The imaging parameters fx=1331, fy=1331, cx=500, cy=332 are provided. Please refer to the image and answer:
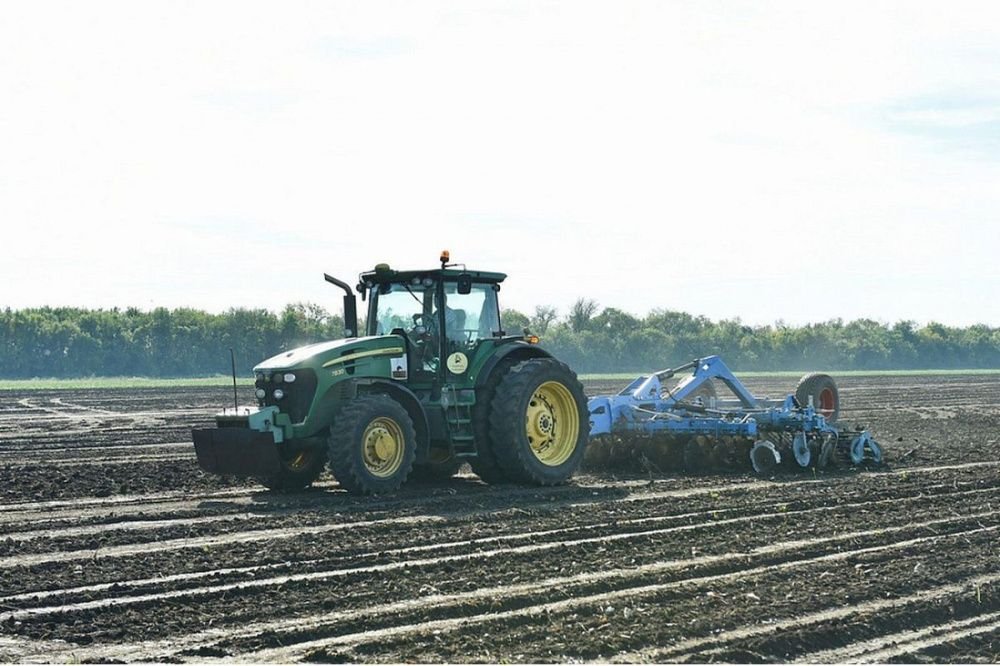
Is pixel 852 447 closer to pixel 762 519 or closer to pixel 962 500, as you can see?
pixel 962 500

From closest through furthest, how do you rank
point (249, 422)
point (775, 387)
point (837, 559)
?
point (837, 559)
point (249, 422)
point (775, 387)

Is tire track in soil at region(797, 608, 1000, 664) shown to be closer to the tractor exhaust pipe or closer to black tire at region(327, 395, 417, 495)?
black tire at region(327, 395, 417, 495)

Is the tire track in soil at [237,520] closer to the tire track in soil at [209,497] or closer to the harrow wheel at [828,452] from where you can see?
the tire track in soil at [209,497]

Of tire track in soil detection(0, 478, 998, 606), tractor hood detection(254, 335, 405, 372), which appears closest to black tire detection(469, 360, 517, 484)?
tractor hood detection(254, 335, 405, 372)

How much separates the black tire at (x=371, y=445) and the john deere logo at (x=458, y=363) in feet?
2.58

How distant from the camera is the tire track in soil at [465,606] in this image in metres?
6.89

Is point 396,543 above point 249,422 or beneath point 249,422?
beneath

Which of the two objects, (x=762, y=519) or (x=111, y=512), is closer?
(x=762, y=519)

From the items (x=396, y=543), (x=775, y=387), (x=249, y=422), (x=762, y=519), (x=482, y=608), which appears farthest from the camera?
(x=775, y=387)

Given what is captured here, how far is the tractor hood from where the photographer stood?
12.7 m

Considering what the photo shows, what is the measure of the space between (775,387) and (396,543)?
3386 cm

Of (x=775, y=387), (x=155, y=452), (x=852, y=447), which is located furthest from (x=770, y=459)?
(x=775, y=387)

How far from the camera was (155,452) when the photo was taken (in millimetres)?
18406

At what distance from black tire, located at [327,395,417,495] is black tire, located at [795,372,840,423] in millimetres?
7118
